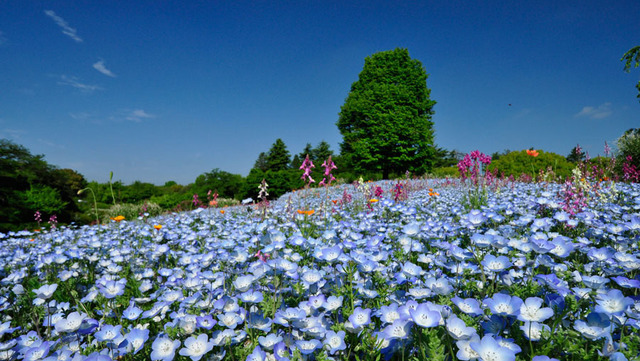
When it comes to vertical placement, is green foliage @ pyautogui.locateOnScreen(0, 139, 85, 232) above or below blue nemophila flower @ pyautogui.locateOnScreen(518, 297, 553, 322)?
above

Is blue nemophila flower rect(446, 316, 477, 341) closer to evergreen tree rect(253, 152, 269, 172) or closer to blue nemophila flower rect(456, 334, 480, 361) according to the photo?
blue nemophila flower rect(456, 334, 480, 361)

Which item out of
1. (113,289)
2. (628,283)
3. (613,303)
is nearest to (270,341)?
(113,289)

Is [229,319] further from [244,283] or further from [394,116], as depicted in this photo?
[394,116]

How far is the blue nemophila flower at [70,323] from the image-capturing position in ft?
5.42

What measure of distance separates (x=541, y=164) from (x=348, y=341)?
69.1ft

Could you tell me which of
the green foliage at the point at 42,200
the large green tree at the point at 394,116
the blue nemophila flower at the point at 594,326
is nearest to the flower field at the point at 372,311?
the blue nemophila flower at the point at 594,326

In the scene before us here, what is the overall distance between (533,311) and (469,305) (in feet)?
0.95

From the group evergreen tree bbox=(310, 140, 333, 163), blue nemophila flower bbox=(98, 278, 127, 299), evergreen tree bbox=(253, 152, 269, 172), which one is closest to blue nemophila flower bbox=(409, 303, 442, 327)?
blue nemophila flower bbox=(98, 278, 127, 299)

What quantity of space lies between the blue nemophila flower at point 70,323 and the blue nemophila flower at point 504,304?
2369 millimetres

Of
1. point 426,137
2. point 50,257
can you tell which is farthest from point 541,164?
point 50,257

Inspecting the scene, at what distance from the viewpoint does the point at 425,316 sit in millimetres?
1310

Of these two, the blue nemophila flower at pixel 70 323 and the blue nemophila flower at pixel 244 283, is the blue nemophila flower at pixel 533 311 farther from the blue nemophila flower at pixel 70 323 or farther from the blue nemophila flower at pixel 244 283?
the blue nemophila flower at pixel 70 323

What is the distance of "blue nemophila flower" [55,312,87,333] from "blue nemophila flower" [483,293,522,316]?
2.37m

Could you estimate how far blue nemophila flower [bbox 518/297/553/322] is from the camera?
4.49 feet
